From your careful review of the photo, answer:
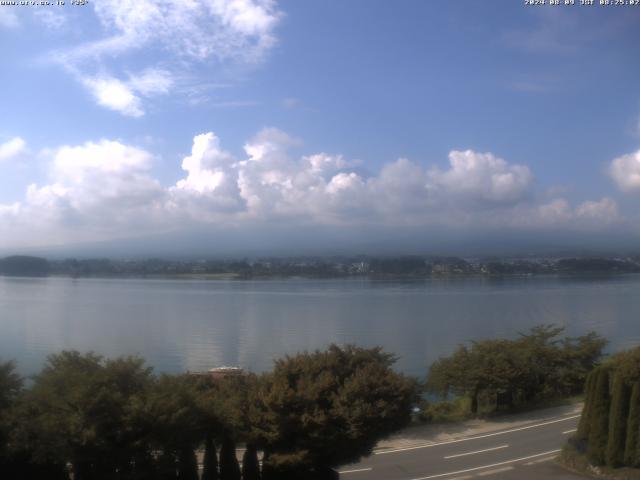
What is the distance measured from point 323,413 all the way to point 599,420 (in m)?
4.84

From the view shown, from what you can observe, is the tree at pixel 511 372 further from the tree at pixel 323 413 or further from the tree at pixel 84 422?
the tree at pixel 84 422

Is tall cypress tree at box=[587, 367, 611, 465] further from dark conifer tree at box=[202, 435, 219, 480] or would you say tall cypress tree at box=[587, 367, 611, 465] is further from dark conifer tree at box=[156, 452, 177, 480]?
dark conifer tree at box=[156, 452, 177, 480]

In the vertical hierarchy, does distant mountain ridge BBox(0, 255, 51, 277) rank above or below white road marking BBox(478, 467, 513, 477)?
above

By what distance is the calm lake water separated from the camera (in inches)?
1134

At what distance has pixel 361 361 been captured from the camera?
9578 mm

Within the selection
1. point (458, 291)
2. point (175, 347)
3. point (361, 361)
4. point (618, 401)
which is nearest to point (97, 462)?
point (361, 361)

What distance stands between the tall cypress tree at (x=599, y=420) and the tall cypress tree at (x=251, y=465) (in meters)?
5.50

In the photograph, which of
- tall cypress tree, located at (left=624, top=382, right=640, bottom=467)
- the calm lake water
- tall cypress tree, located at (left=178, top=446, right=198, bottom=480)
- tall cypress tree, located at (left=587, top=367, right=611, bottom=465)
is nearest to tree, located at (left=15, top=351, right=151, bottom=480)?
tall cypress tree, located at (left=178, top=446, right=198, bottom=480)

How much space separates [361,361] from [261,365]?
55.1 ft

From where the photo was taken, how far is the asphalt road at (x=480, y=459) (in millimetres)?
10523

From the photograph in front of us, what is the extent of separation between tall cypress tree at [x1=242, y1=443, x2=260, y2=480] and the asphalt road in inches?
99.2

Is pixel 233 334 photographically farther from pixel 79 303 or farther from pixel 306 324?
pixel 79 303

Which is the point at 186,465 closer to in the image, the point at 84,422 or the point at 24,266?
the point at 84,422

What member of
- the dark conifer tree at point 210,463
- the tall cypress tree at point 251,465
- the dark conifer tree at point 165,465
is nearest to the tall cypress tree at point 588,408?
the tall cypress tree at point 251,465
